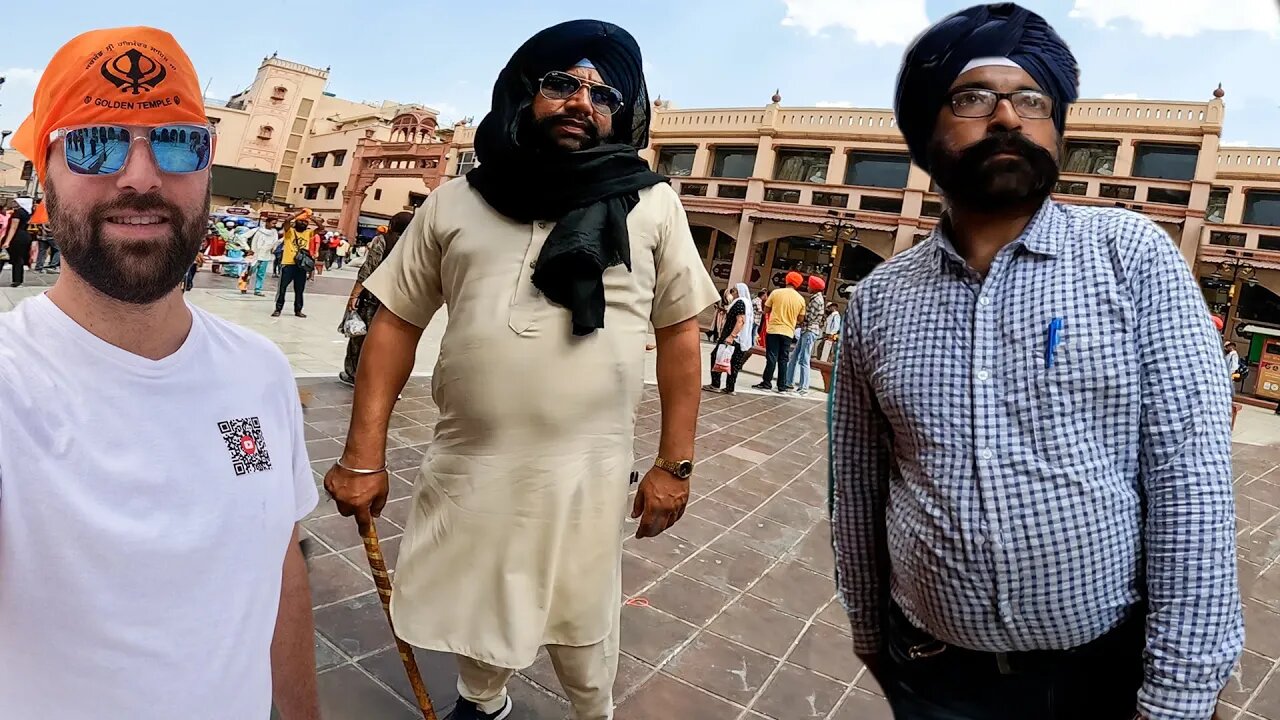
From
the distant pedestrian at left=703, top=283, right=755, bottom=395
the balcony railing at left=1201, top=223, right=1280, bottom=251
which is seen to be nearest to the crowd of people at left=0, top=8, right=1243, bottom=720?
the distant pedestrian at left=703, top=283, right=755, bottom=395

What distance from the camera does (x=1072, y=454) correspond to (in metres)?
1.16

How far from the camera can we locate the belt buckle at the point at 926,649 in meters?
1.33

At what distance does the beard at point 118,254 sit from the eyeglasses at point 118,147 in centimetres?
5

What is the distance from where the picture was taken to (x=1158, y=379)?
1.13m

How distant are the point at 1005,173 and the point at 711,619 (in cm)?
230

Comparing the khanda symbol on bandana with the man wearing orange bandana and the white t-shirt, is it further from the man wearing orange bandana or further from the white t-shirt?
the white t-shirt

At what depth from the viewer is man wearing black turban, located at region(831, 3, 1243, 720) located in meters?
1.11

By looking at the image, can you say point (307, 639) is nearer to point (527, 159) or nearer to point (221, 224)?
point (527, 159)

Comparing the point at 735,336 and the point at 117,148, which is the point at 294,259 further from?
the point at 117,148

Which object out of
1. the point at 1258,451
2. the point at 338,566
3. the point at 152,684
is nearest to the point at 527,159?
the point at 152,684

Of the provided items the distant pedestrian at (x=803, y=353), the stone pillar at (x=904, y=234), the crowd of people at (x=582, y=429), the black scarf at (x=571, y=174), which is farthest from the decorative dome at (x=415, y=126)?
the crowd of people at (x=582, y=429)

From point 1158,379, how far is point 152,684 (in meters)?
1.54

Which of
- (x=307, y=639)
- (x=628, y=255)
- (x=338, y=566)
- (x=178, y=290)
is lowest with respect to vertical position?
(x=338, y=566)

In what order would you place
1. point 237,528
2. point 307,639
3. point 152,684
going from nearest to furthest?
1. point 152,684
2. point 237,528
3. point 307,639
